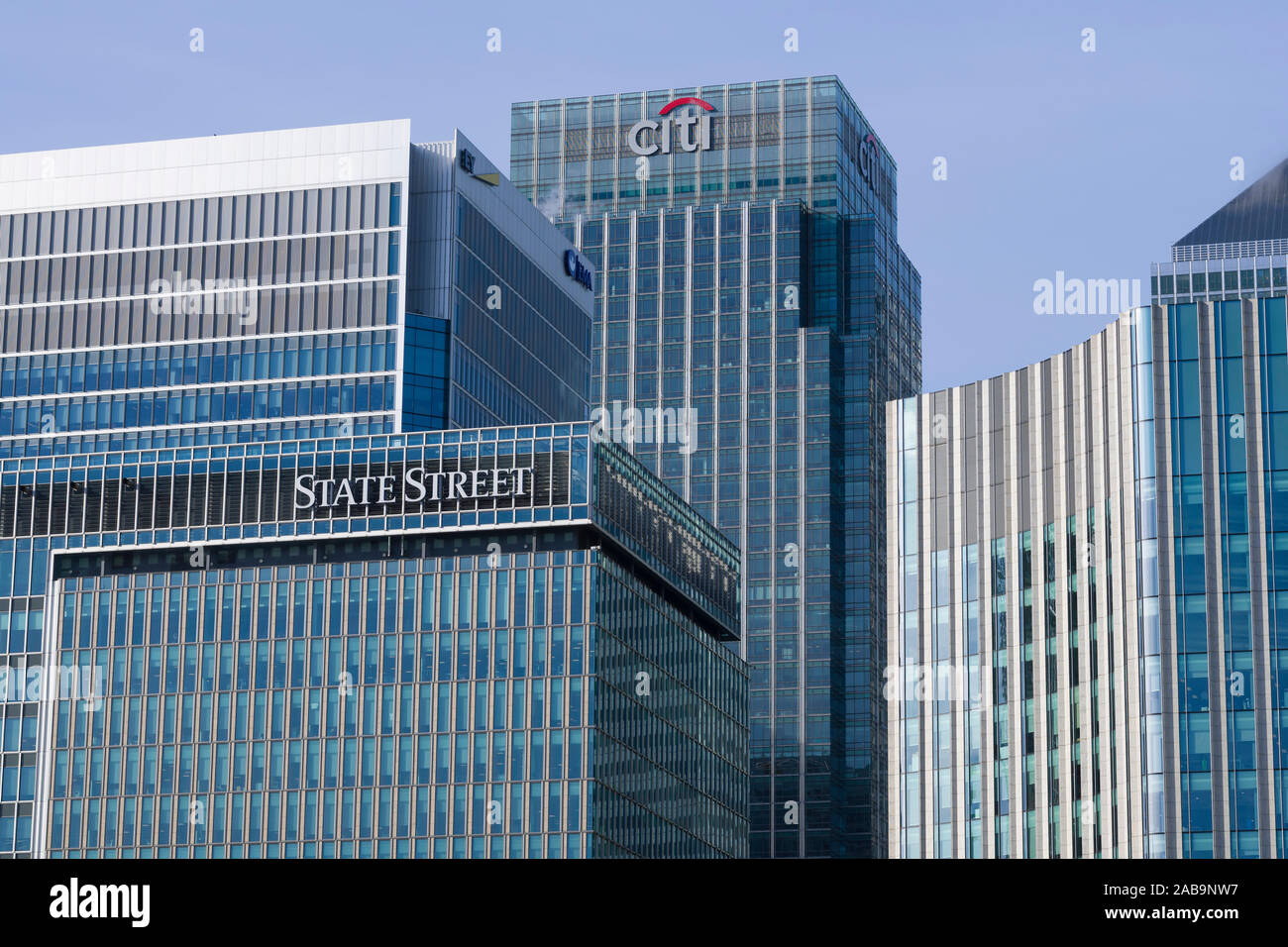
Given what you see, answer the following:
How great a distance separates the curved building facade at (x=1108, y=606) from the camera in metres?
128

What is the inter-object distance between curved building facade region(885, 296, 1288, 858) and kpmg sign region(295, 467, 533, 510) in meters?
50.1

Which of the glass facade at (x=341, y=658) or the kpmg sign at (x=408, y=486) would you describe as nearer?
the glass facade at (x=341, y=658)

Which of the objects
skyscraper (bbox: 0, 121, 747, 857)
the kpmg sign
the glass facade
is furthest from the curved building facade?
the kpmg sign

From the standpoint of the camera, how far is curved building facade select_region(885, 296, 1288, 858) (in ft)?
420

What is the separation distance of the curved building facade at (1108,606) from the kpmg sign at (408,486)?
5008 centimetres

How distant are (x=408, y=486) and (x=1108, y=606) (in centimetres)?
7336

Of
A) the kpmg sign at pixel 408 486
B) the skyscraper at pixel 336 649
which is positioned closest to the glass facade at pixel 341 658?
the skyscraper at pixel 336 649

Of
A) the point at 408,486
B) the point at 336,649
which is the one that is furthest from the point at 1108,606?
the point at 408,486

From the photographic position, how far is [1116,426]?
136 metres

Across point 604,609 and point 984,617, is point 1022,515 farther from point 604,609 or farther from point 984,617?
point 604,609

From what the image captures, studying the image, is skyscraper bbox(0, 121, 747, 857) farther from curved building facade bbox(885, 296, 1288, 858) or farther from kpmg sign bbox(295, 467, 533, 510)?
curved building facade bbox(885, 296, 1288, 858)

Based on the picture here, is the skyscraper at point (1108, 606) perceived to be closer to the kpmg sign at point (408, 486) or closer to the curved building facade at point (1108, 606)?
the curved building facade at point (1108, 606)
